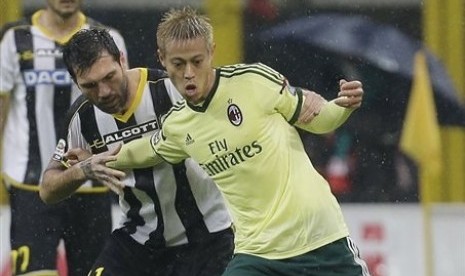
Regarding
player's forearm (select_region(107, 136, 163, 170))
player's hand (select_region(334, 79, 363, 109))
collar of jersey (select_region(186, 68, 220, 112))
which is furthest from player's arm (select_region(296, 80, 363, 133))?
player's forearm (select_region(107, 136, 163, 170))

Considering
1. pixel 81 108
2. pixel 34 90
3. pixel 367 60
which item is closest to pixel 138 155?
pixel 81 108

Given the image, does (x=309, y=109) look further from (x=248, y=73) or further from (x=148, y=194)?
(x=148, y=194)

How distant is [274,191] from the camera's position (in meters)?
6.09

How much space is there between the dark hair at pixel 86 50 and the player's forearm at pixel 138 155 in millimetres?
338

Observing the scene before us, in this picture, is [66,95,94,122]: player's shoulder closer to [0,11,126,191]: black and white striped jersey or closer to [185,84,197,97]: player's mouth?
[185,84,197,97]: player's mouth

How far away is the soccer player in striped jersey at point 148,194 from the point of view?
21.5 feet

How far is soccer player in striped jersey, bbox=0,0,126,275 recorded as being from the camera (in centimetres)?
786

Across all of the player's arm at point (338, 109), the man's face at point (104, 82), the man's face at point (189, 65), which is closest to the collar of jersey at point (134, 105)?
the man's face at point (104, 82)

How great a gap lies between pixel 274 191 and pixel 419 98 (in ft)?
16.1

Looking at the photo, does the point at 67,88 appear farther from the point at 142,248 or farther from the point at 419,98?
the point at 419,98

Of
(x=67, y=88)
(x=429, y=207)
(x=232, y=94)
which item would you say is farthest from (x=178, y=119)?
(x=429, y=207)

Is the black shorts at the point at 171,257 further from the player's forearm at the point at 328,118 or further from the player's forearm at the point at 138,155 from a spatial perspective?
the player's forearm at the point at 328,118

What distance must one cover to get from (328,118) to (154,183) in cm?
88

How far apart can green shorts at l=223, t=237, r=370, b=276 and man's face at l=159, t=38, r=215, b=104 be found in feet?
2.15
